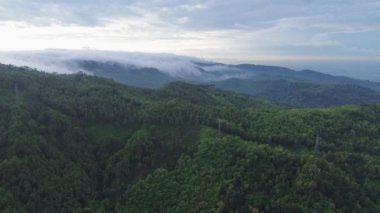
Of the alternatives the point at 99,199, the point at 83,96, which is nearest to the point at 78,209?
the point at 99,199

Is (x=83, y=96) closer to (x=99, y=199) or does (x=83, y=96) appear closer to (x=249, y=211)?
(x=99, y=199)

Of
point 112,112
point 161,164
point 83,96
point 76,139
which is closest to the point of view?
point 161,164

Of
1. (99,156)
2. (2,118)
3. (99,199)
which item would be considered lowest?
(99,199)

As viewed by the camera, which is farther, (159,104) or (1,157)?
(159,104)

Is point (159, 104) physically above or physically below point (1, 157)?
above

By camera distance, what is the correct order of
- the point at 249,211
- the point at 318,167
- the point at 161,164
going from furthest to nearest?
the point at 161,164 < the point at 318,167 < the point at 249,211

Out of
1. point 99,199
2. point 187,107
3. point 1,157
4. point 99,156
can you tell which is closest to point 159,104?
point 187,107

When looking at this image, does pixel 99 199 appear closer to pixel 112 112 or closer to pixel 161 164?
pixel 161 164
